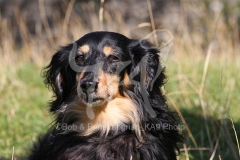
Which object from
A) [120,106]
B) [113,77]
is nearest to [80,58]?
[113,77]

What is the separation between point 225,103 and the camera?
5.53m

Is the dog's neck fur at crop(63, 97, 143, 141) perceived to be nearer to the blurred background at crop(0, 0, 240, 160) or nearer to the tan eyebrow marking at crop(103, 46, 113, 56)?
the tan eyebrow marking at crop(103, 46, 113, 56)

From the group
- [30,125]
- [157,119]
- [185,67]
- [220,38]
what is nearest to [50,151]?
[157,119]

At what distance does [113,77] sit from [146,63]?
0.38 meters

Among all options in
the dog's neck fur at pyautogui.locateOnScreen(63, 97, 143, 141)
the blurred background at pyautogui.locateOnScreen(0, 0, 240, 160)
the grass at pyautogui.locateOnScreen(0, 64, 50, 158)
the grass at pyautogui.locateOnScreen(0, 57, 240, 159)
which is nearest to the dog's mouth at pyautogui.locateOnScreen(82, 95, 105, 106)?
the dog's neck fur at pyautogui.locateOnScreen(63, 97, 143, 141)

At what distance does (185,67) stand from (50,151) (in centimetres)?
342

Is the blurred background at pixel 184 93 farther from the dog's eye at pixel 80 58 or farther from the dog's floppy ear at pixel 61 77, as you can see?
the dog's eye at pixel 80 58

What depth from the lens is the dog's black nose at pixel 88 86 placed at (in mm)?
3807

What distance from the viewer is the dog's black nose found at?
381 centimetres

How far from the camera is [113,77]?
4023mm

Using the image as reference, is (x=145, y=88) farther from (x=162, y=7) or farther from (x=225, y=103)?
(x=162, y=7)

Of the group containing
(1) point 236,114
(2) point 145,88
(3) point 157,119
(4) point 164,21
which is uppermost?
(4) point 164,21

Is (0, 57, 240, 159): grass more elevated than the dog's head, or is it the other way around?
the dog's head

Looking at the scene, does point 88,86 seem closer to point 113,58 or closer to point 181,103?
point 113,58
